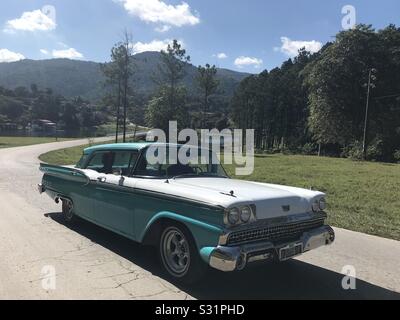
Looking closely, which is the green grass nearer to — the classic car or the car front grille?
the classic car

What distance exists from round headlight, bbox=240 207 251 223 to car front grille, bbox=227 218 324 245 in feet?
0.45

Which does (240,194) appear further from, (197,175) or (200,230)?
(197,175)

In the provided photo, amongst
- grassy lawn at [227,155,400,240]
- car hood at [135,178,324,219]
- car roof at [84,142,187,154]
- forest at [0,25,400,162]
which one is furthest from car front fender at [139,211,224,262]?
forest at [0,25,400,162]

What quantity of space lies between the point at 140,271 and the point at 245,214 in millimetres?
1652

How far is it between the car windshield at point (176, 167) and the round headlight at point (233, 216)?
156 cm

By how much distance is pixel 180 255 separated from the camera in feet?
16.5

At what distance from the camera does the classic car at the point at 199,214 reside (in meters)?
4.46

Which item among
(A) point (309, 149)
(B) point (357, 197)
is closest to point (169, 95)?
(A) point (309, 149)

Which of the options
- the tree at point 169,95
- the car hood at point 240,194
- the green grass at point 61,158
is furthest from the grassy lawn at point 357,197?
the tree at point 169,95

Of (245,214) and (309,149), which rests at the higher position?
(245,214)

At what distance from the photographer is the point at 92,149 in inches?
299

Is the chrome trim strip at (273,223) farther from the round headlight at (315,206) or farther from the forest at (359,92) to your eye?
the forest at (359,92)
